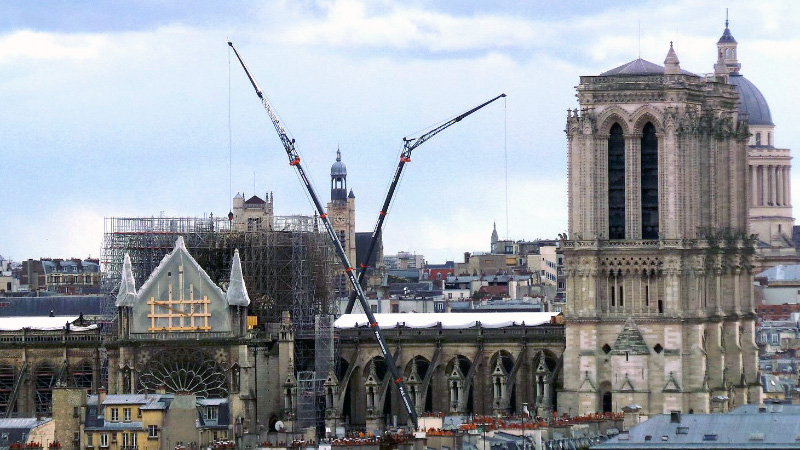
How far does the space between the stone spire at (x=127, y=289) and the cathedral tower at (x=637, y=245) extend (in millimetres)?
22786

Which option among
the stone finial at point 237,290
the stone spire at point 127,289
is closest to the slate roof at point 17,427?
the stone spire at point 127,289

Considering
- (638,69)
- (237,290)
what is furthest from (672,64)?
(237,290)

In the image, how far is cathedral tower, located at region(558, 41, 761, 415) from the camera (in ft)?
596

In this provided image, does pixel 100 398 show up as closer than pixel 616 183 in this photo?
Yes

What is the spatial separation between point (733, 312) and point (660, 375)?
9228 mm

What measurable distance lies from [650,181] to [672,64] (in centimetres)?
622

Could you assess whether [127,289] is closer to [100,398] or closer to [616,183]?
[100,398]

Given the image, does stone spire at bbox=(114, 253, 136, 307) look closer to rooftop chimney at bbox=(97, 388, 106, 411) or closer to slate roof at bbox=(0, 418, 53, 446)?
rooftop chimney at bbox=(97, 388, 106, 411)

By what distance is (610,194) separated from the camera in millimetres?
183000

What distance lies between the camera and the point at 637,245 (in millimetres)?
182125

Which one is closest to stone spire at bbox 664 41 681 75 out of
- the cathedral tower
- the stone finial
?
the cathedral tower

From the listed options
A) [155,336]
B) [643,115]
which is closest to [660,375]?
[643,115]

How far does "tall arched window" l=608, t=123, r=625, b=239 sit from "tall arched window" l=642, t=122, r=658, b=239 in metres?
1.10

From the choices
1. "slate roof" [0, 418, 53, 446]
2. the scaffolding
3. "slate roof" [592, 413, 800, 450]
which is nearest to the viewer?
"slate roof" [592, 413, 800, 450]
